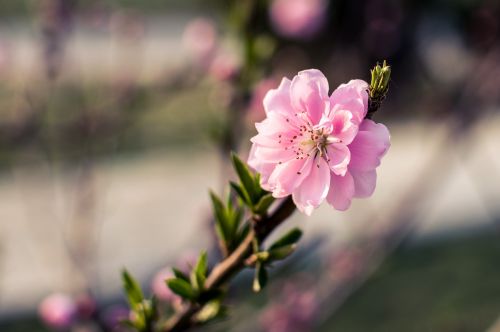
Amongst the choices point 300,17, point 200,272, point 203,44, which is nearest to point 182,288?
point 200,272

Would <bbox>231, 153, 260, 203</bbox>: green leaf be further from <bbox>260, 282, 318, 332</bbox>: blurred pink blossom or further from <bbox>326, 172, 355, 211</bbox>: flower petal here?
<bbox>260, 282, 318, 332</bbox>: blurred pink blossom

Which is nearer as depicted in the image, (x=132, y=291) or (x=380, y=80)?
(x=380, y=80)

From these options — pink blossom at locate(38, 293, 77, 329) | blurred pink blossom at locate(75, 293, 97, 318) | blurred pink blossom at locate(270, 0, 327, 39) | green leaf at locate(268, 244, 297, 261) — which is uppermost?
blurred pink blossom at locate(270, 0, 327, 39)

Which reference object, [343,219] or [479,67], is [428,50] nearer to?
[343,219]

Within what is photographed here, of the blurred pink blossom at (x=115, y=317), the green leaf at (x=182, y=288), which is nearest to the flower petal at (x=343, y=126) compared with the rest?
the green leaf at (x=182, y=288)

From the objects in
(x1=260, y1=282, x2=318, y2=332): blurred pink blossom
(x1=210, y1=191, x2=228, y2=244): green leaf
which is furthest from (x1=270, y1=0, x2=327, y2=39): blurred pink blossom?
(x1=210, y1=191, x2=228, y2=244): green leaf

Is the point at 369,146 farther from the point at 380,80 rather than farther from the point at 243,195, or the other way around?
the point at 243,195
